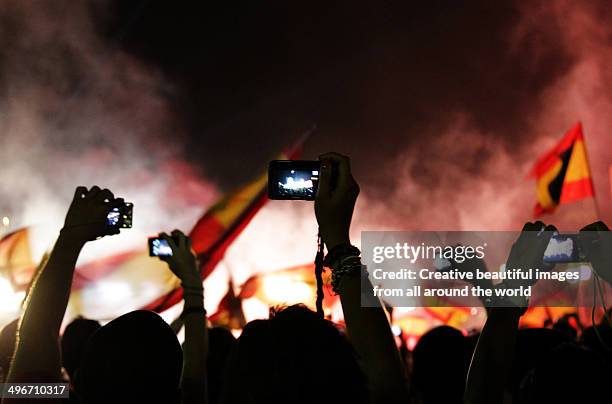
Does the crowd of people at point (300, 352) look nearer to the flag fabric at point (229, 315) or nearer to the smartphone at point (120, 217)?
the smartphone at point (120, 217)

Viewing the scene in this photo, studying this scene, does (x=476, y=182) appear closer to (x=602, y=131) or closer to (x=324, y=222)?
(x=602, y=131)

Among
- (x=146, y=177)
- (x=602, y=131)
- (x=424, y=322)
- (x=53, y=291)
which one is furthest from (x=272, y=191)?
(x=602, y=131)

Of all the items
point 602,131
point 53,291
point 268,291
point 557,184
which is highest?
point 602,131

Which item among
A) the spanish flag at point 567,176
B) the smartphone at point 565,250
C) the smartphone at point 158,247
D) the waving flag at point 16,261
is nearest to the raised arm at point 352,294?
the smartphone at point 565,250

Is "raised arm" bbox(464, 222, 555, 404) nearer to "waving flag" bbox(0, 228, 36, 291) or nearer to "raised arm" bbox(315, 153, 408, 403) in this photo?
"raised arm" bbox(315, 153, 408, 403)

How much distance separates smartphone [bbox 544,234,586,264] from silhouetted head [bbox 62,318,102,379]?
7.71 feet

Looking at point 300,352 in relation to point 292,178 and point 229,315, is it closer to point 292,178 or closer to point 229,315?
point 292,178

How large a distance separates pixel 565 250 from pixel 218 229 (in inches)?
260

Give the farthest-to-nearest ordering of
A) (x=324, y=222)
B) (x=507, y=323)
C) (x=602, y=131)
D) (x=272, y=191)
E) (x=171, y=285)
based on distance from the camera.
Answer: (x=602, y=131) < (x=171, y=285) < (x=272, y=191) < (x=507, y=323) < (x=324, y=222)

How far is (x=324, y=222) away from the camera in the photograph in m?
1.45

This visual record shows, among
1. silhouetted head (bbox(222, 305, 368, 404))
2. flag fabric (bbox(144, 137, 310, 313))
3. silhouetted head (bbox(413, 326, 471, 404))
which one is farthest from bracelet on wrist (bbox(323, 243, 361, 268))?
flag fabric (bbox(144, 137, 310, 313))

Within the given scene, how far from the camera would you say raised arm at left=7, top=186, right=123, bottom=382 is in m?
1.43

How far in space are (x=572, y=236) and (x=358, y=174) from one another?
966cm

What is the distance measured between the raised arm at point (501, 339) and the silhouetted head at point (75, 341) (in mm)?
2239
